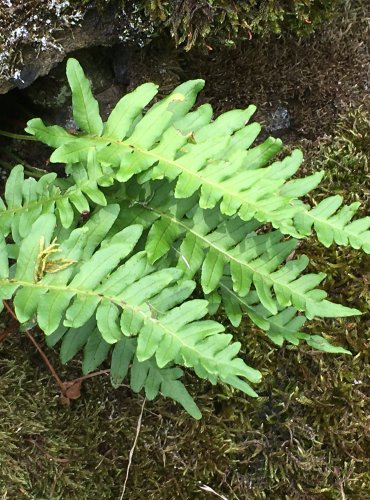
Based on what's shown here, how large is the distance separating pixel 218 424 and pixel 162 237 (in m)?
1.18

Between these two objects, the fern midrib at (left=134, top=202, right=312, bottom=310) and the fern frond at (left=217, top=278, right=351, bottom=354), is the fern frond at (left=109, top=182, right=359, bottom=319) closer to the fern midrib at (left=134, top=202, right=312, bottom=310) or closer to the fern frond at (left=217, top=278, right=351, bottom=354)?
the fern midrib at (left=134, top=202, right=312, bottom=310)

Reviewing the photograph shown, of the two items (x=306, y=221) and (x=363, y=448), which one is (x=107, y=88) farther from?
(x=363, y=448)

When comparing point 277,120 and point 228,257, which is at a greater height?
point 277,120

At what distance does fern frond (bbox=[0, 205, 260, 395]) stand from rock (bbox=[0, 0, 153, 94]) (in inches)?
33.1

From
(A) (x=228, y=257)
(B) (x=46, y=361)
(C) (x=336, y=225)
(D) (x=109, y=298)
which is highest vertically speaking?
(C) (x=336, y=225)

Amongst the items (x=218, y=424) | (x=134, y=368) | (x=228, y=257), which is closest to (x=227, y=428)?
(x=218, y=424)

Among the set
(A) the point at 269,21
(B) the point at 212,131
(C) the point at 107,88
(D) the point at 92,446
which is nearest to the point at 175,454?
(D) the point at 92,446

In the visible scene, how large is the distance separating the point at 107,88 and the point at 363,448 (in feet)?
7.61

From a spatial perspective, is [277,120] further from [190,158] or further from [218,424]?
[218,424]

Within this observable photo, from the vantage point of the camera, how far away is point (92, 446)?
3137 mm

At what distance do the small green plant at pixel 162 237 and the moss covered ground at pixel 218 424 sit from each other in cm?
50

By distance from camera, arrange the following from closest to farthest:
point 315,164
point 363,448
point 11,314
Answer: point 11,314
point 363,448
point 315,164

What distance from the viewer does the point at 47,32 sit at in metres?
2.82

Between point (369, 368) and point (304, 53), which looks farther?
point (304, 53)
